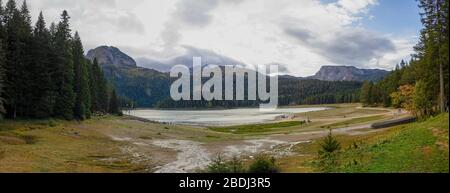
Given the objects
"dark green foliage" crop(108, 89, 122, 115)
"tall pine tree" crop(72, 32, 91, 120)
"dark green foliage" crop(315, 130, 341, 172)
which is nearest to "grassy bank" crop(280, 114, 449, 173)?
"dark green foliage" crop(315, 130, 341, 172)

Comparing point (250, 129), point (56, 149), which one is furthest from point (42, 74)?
point (250, 129)

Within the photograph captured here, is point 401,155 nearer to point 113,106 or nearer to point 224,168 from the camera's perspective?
point 224,168

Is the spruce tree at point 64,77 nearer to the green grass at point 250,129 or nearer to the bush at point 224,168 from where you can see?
the green grass at point 250,129

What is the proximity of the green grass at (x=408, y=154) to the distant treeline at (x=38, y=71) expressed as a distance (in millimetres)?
48307

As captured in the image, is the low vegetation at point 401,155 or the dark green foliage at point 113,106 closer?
the low vegetation at point 401,155

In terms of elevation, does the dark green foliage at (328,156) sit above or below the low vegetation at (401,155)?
below

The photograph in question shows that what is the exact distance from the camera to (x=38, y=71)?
66.8 meters

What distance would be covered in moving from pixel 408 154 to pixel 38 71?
5964 cm

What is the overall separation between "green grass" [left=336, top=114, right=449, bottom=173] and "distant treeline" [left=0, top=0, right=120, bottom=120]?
158 feet

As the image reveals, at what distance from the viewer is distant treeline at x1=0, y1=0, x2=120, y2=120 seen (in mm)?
61656

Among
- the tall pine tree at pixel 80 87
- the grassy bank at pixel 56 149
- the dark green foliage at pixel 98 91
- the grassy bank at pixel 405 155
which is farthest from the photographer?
the dark green foliage at pixel 98 91

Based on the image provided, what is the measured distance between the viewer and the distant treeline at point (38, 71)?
61.7 metres

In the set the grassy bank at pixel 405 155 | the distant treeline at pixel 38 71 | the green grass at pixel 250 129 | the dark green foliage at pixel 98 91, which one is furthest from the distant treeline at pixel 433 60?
the dark green foliage at pixel 98 91
